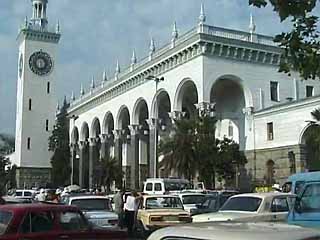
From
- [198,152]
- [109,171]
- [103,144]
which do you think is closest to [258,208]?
[198,152]

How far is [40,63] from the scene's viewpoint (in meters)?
91.1

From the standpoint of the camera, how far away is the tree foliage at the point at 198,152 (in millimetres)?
41188

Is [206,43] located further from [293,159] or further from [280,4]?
[280,4]

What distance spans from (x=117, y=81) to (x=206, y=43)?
19999 mm

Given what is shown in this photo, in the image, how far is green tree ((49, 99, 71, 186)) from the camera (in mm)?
85250

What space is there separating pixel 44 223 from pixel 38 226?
0.41 ft

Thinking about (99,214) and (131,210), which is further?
(131,210)

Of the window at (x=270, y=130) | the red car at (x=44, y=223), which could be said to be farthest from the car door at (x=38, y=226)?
the window at (x=270, y=130)

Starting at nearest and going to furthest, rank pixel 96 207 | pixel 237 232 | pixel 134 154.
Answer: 1. pixel 237 232
2. pixel 96 207
3. pixel 134 154

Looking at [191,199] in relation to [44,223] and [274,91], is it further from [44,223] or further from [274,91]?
[274,91]

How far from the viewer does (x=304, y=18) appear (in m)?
7.77

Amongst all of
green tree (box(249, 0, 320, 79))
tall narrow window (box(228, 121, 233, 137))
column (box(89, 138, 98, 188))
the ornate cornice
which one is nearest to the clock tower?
column (box(89, 138, 98, 188))

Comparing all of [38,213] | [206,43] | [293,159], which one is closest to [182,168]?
[293,159]

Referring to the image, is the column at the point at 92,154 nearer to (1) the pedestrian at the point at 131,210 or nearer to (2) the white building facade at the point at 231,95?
(2) the white building facade at the point at 231,95
